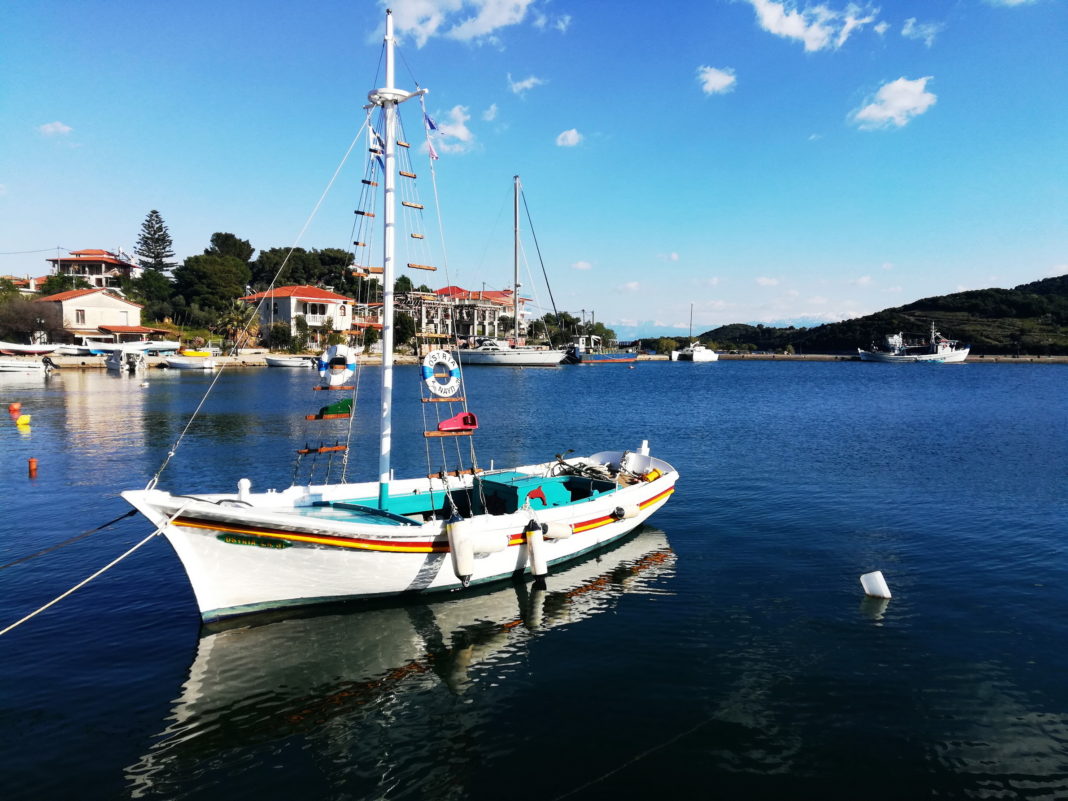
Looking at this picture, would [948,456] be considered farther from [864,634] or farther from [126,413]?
[126,413]

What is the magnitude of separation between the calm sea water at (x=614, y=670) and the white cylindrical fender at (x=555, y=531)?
1.42 m

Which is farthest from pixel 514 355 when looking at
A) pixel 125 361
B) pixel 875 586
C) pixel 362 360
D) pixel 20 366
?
pixel 875 586

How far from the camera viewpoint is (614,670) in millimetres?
11281

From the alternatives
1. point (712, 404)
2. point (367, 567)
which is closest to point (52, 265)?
point (712, 404)

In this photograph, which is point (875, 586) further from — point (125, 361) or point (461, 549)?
point (125, 361)

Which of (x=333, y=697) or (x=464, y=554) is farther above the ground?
(x=464, y=554)

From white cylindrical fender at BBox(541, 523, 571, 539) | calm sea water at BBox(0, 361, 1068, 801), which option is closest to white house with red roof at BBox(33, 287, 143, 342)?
calm sea water at BBox(0, 361, 1068, 801)

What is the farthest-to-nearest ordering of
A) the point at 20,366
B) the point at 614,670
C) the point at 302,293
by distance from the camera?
the point at 302,293 < the point at 20,366 < the point at 614,670

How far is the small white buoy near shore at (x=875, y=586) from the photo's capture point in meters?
14.2

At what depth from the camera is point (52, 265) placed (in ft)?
414

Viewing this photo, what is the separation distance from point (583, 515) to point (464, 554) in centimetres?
422

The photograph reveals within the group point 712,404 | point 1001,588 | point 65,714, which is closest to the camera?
point 65,714

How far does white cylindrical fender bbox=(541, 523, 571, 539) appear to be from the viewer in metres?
15.0

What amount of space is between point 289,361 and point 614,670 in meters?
101
